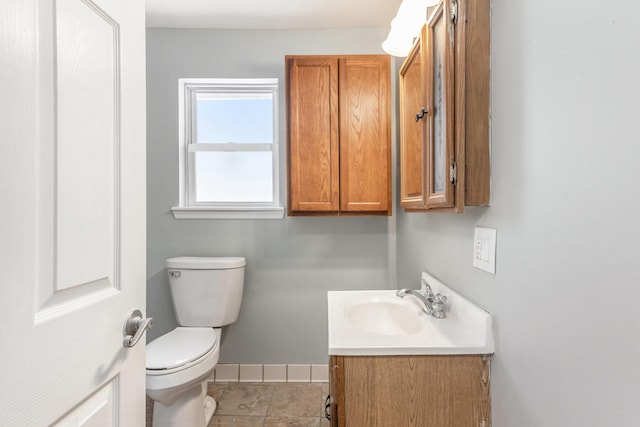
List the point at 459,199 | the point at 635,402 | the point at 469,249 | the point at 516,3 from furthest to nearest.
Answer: the point at 469,249 < the point at 459,199 < the point at 516,3 < the point at 635,402

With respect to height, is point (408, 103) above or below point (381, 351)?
above

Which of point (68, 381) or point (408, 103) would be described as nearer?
point (68, 381)

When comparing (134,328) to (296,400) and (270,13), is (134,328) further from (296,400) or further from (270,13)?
(270,13)

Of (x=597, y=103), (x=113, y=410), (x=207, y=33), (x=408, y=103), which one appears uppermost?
(x=207, y=33)

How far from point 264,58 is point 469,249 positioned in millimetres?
1729

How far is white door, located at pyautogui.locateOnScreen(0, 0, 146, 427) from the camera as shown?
1.36 ft

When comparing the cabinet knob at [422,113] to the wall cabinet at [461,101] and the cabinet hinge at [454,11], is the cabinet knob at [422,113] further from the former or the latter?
the cabinet hinge at [454,11]

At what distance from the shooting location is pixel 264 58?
1957 mm

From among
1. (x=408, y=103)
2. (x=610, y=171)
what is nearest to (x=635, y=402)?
(x=610, y=171)

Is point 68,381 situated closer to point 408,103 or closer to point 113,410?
point 113,410

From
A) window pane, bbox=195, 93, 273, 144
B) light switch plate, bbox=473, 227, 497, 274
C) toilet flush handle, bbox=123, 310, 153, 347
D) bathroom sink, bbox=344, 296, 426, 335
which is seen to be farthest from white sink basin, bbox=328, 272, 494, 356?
Result: window pane, bbox=195, 93, 273, 144

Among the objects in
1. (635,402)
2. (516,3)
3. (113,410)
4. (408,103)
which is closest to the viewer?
(635,402)

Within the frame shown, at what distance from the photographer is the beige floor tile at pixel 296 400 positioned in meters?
1.67

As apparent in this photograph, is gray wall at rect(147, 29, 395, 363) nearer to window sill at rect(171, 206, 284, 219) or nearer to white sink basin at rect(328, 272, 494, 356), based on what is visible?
window sill at rect(171, 206, 284, 219)
